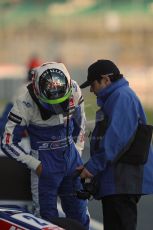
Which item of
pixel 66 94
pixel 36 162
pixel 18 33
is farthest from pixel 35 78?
pixel 18 33

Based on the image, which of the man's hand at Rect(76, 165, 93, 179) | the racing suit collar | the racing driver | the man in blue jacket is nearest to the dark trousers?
the man in blue jacket

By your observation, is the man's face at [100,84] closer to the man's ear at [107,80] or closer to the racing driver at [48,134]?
the man's ear at [107,80]

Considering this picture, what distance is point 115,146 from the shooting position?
16.4ft

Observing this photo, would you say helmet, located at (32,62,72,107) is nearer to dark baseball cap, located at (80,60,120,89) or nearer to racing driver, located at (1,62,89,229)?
racing driver, located at (1,62,89,229)

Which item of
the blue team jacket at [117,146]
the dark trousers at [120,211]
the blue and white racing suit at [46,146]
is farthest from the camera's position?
the blue and white racing suit at [46,146]

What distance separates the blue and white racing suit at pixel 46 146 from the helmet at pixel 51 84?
81 mm

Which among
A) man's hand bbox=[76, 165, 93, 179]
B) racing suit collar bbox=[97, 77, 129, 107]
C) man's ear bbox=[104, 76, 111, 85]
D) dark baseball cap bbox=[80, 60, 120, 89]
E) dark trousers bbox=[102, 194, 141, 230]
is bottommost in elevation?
dark trousers bbox=[102, 194, 141, 230]

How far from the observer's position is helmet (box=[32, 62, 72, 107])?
5.27m

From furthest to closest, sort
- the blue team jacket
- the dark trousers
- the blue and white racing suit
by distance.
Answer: the blue and white racing suit, the dark trousers, the blue team jacket

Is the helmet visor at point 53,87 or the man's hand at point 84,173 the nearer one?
the man's hand at point 84,173

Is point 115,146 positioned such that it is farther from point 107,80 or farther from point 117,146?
point 107,80

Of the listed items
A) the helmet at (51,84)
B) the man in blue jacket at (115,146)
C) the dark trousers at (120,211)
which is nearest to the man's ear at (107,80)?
the man in blue jacket at (115,146)

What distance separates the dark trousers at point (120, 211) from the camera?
17.2 feet

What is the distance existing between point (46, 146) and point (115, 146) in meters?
0.65
